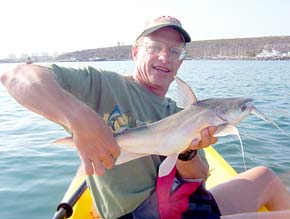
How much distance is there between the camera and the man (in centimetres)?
177

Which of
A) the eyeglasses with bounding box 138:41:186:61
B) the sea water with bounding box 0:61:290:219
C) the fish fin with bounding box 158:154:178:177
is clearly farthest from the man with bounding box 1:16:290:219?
the sea water with bounding box 0:61:290:219

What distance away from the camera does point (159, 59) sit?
2.96 m

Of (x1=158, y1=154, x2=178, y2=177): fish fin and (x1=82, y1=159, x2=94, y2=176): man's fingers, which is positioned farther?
(x1=158, y1=154, x2=178, y2=177): fish fin

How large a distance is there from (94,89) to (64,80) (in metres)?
0.33

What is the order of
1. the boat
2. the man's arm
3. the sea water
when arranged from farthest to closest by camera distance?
the sea water < the boat < the man's arm

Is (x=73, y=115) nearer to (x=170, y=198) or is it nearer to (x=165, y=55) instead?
(x=170, y=198)

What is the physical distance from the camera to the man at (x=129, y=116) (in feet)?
5.81

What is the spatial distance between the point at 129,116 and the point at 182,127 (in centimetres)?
56

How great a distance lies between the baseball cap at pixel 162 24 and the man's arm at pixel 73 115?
1.23 meters

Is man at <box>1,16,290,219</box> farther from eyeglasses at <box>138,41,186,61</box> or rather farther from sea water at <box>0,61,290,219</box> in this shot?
sea water at <box>0,61,290,219</box>

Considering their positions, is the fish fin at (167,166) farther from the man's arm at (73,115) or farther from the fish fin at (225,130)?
the man's arm at (73,115)

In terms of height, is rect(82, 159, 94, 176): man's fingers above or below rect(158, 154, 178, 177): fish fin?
above

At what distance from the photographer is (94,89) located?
8.38 ft

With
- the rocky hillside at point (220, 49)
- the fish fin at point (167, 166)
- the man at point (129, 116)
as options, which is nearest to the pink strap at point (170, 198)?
the man at point (129, 116)
